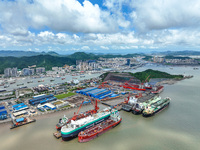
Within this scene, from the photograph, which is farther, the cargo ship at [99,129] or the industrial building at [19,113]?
the industrial building at [19,113]

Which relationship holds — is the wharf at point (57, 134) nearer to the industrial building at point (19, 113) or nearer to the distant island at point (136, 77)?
the industrial building at point (19, 113)

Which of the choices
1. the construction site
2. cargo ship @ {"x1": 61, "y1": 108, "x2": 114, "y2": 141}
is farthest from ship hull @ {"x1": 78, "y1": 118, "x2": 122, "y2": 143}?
the construction site

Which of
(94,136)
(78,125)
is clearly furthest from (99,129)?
(78,125)

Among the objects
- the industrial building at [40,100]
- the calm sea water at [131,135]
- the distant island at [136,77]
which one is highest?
the distant island at [136,77]

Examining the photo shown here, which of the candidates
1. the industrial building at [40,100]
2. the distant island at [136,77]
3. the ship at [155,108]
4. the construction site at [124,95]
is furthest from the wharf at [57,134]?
the distant island at [136,77]

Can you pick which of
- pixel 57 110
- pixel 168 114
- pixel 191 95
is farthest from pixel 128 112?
pixel 191 95
